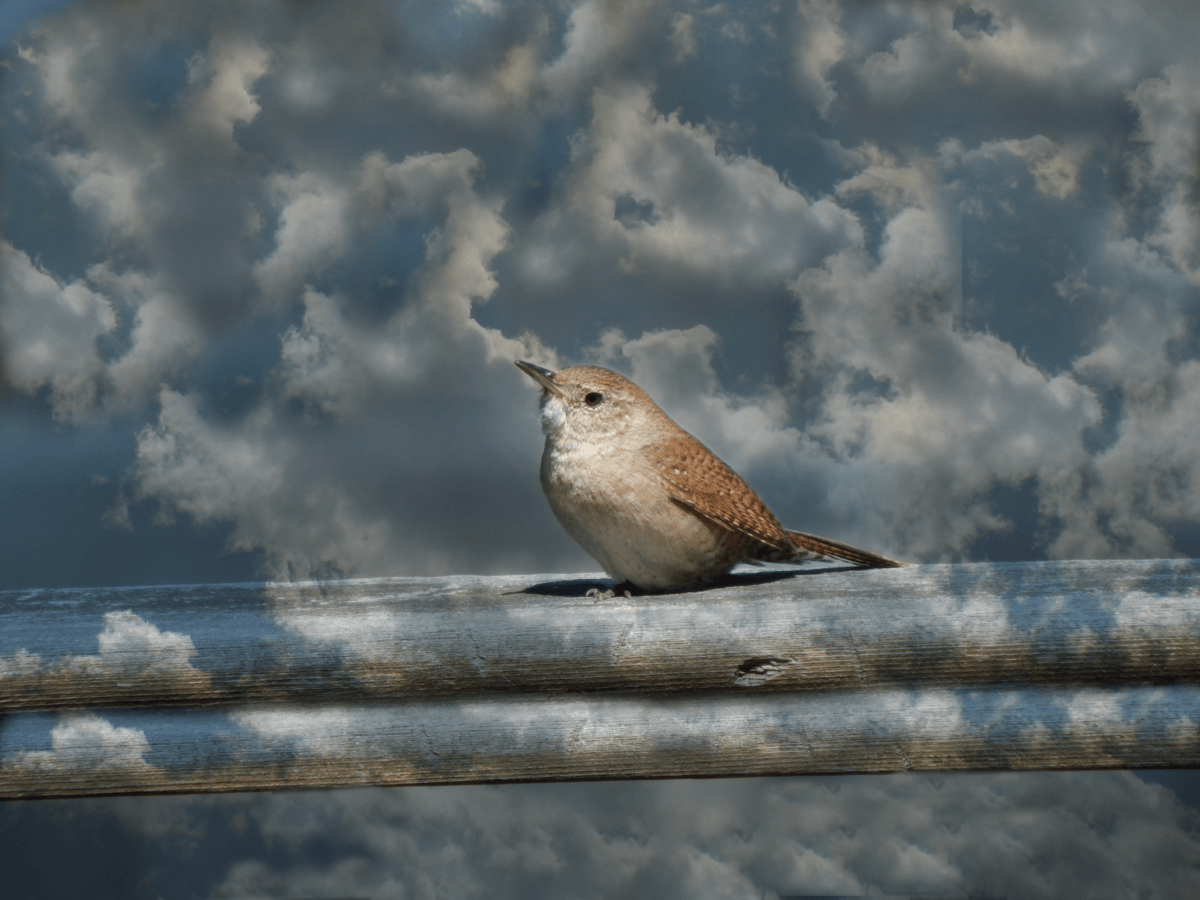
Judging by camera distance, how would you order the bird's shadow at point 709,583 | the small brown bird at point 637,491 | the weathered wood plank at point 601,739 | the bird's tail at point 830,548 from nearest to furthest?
1. the weathered wood plank at point 601,739
2. the small brown bird at point 637,491
3. the bird's shadow at point 709,583
4. the bird's tail at point 830,548

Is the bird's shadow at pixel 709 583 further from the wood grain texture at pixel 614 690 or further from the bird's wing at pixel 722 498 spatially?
the wood grain texture at pixel 614 690

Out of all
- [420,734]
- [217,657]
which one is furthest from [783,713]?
[217,657]

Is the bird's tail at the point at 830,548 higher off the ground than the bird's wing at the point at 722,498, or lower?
lower

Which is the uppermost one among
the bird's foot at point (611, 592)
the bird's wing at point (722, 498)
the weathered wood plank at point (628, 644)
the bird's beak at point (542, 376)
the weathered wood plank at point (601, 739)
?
the bird's beak at point (542, 376)

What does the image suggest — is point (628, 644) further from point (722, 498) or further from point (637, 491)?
point (722, 498)

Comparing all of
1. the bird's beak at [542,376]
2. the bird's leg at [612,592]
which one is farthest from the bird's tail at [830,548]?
the bird's beak at [542,376]

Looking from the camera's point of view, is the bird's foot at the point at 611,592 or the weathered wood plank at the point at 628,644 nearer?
the weathered wood plank at the point at 628,644

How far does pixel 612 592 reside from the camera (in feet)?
10.7

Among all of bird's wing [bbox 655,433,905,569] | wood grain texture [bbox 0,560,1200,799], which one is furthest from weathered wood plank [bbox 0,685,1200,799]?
bird's wing [bbox 655,433,905,569]

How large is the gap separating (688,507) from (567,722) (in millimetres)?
846

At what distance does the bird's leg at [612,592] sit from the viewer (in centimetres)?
316

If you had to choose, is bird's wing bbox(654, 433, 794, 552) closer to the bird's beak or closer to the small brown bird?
the small brown bird

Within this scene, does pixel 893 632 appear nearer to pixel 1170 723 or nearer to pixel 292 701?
pixel 1170 723

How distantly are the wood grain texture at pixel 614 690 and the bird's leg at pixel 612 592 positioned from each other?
0.57ft
